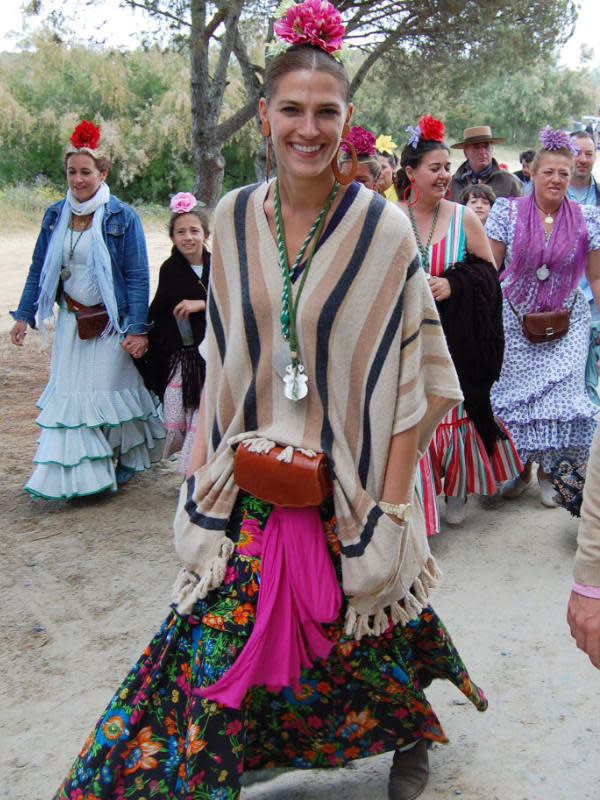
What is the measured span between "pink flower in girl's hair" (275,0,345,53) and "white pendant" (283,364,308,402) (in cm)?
83

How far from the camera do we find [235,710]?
241cm

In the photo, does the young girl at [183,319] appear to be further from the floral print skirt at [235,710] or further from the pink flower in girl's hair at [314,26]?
the pink flower in girl's hair at [314,26]

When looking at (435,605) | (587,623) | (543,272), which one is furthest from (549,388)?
(587,623)

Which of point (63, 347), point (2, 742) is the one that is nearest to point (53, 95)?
point (63, 347)

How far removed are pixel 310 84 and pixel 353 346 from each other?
26.6 inches

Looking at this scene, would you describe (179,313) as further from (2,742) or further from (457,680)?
(457,680)

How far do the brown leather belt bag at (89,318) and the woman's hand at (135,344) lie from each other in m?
0.17

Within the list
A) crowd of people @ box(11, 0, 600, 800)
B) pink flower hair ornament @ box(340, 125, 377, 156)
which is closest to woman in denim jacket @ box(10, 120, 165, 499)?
pink flower hair ornament @ box(340, 125, 377, 156)

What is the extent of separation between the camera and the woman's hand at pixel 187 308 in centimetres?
563

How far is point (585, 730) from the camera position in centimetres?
329

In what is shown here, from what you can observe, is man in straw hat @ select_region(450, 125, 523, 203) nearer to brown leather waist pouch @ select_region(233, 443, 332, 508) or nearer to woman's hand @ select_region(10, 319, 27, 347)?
woman's hand @ select_region(10, 319, 27, 347)

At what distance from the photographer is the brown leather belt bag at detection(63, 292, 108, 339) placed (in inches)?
228

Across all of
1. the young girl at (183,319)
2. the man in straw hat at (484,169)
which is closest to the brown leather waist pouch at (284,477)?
the young girl at (183,319)

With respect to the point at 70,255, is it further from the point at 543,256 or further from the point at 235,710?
the point at 235,710
